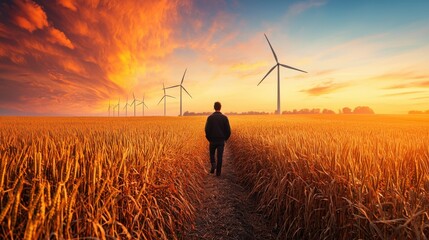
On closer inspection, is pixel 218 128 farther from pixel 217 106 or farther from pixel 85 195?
pixel 85 195

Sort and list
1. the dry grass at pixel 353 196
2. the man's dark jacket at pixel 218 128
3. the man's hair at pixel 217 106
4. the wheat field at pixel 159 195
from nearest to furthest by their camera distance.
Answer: the wheat field at pixel 159 195 → the dry grass at pixel 353 196 → the man's hair at pixel 217 106 → the man's dark jacket at pixel 218 128

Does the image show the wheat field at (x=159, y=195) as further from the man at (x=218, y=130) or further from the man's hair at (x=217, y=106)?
the man's hair at (x=217, y=106)

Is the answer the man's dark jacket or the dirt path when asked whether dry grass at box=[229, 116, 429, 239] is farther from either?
the man's dark jacket

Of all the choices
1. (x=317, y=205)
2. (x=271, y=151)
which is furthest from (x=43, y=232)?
(x=271, y=151)

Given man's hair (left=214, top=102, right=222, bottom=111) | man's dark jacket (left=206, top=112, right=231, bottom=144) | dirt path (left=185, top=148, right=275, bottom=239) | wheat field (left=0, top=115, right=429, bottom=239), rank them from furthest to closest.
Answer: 1. man's dark jacket (left=206, top=112, right=231, bottom=144)
2. man's hair (left=214, top=102, right=222, bottom=111)
3. dirt path (left=185, top=148, right=275, bottom=239)
4. wheat field (left=0, top=115, right=429, bottom=239)

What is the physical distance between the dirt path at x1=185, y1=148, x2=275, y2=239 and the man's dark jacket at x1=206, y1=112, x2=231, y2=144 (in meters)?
2.07

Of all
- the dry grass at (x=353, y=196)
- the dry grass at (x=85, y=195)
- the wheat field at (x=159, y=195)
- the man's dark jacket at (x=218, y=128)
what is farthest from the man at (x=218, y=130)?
the dry grass at (x=353, y=196)

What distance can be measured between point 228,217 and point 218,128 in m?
4.33

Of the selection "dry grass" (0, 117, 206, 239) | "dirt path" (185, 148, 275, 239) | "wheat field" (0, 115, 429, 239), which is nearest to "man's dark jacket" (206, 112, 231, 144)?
"dirt path" (185, 148, 275, 239)

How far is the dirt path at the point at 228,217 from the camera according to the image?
5.00 meters

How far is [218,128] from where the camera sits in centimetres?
955

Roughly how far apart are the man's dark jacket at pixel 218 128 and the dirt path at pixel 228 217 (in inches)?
81.6

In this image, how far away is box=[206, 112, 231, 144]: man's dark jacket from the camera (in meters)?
9.56

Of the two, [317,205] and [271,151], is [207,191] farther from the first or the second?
[317,205]
